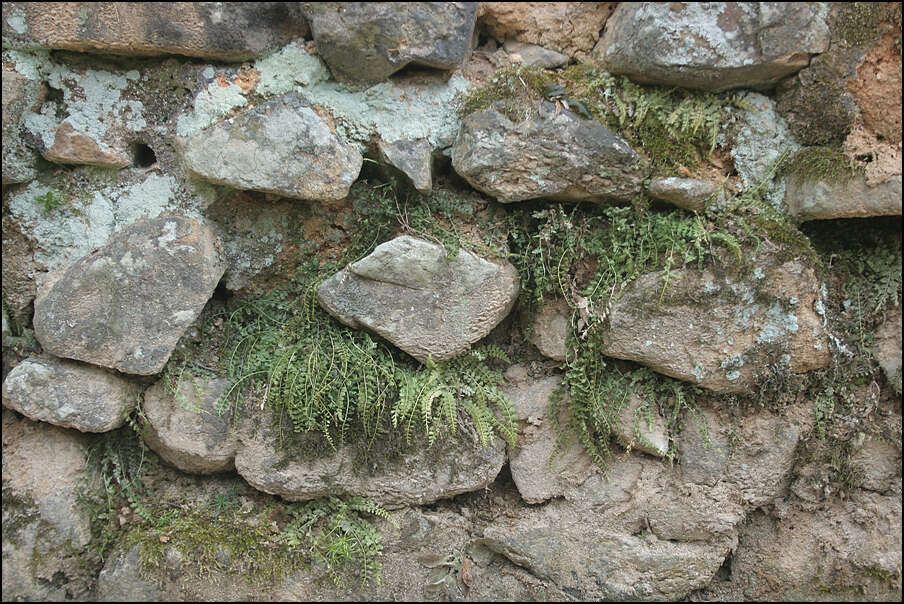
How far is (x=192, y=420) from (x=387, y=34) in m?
2.12

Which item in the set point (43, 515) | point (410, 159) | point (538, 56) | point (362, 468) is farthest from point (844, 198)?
point (43, 515)

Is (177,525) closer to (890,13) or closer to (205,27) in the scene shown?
(205,27)

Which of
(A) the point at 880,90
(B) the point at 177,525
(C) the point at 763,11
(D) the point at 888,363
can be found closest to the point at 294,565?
(B) the point at 177,525

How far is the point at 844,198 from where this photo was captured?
2979 millimetres

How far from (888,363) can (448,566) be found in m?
2.56

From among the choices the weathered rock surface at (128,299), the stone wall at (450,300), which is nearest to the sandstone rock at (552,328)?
the stone wall at (450,300)

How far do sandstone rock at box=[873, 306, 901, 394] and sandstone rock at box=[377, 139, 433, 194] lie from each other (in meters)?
2.50

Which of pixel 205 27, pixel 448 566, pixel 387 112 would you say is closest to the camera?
pixel 205 27

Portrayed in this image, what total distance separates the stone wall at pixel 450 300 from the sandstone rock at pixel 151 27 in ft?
0.06

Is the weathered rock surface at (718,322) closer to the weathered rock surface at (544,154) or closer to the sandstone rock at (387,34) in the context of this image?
the weathered rock surface at (544,154)

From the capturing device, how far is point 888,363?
316 cm

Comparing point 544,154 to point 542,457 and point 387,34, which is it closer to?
point 387,34

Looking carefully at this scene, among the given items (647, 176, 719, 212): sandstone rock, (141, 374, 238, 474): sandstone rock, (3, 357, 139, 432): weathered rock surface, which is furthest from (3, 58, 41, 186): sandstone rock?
(647, 176, 719, 212): sandstone rock

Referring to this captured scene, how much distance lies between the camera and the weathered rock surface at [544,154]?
9.75 feet
